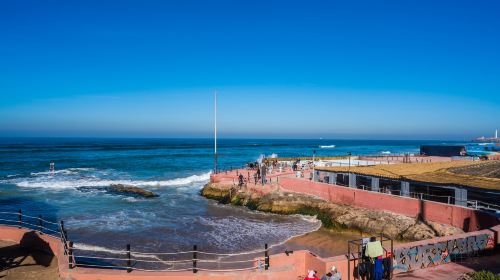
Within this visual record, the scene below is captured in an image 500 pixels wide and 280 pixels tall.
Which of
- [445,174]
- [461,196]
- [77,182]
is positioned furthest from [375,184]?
[77,182]

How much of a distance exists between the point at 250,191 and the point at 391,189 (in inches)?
410

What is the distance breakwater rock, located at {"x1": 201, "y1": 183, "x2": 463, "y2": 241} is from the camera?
18.2 meters

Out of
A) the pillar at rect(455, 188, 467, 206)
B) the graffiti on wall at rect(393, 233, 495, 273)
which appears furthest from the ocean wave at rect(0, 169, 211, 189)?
the graffiti on wall at rect(393, 233, 495, 273)

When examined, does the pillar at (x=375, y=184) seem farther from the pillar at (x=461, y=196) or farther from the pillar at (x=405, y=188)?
the pillar at (x=461, y=196)

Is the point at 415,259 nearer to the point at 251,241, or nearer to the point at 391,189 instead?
the point at 251,241

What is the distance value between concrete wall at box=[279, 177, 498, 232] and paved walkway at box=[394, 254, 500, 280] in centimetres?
532

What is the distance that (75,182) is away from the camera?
4134 cm

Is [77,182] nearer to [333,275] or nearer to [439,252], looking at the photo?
[333,275]

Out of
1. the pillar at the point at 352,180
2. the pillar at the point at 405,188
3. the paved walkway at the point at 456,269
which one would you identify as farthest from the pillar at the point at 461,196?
the paved walkway at the point at 456,269

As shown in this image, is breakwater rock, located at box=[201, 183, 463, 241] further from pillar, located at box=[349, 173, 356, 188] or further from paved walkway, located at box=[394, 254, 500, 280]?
paved walkway, located at box=[394, 254, 500, 280]

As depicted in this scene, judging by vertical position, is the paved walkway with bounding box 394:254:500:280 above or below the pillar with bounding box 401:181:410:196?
below

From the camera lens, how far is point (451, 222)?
57.8ft

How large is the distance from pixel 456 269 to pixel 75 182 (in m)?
39.6

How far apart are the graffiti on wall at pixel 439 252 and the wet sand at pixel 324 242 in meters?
5.39
